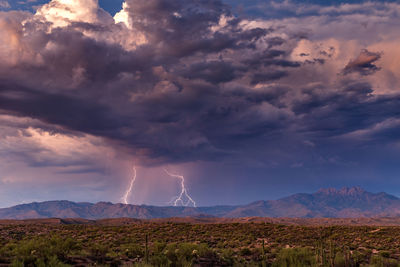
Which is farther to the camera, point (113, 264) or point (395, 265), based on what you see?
point (395, 265)

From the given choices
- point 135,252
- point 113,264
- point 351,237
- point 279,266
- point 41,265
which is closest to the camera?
point 41,265

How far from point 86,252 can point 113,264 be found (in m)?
3.03

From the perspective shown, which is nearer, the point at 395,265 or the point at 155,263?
the point at 155,263

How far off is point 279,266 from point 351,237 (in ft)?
155

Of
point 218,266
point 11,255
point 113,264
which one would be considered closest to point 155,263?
point 113,264

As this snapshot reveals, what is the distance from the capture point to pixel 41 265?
18031 millimetres

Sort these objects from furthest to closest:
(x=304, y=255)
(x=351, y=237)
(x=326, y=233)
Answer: (x=326, y=233) → (x=351, y=237) → (x=304, y=255)

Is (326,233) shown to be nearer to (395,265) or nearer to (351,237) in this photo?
(351,237)

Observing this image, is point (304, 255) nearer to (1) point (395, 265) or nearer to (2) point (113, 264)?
(1) point (395, 265)

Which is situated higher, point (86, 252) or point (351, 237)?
point (86, 252)

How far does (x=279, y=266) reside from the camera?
2084 cm

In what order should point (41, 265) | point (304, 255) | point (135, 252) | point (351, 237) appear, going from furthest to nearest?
point (351, 237), point (135, 252), point (304, 255), point (41, 265)

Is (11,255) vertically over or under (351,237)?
over

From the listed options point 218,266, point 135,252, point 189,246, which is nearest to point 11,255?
point 135,252
